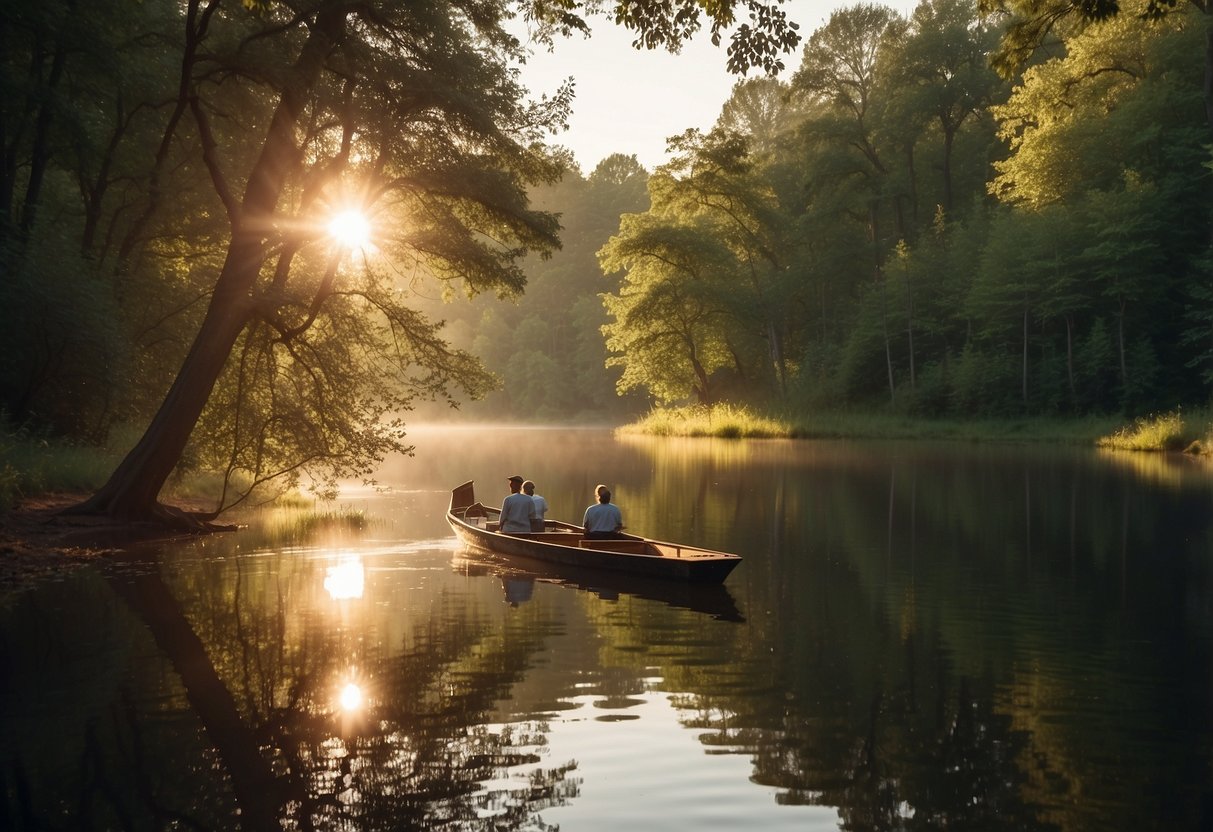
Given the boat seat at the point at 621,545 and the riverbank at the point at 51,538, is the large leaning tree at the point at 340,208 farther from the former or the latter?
the boat seat at the point at 621,545

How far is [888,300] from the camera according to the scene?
57594mm

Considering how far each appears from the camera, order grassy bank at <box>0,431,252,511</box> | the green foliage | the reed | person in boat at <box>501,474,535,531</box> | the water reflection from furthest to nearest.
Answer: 1. the reed
2. the green foliage
3. grassy bank at <box>0,431,252,511</box>
4. person in boat at <box>501,474,535,531</box>
5. the water reflection

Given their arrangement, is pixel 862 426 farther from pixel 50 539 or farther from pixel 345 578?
pixel 50 539

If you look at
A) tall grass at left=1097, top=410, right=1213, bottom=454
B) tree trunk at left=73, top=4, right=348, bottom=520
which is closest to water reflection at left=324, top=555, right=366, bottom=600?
tree trunk at left=73, top=4, right=348, bottom=520

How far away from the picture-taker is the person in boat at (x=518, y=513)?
733 inches

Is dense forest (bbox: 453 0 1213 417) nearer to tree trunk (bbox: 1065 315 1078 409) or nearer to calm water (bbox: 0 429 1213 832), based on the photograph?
tree trunk (bbox: 1065 315 1078 409)

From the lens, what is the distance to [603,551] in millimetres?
16094

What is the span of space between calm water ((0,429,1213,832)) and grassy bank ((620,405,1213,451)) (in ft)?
69.1

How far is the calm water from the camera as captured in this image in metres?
7.02

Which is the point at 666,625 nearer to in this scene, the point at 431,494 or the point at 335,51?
the point at 335,51

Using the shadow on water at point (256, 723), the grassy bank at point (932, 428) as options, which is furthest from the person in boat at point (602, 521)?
the grassy bank at point (932, 428)

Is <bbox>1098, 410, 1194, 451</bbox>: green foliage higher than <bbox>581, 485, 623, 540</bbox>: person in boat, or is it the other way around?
<bbox>1098, 410, 1194, 451</bbox>: green foliage

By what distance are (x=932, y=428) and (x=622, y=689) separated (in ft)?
143

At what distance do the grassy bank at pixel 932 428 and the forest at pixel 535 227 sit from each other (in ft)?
4.69
